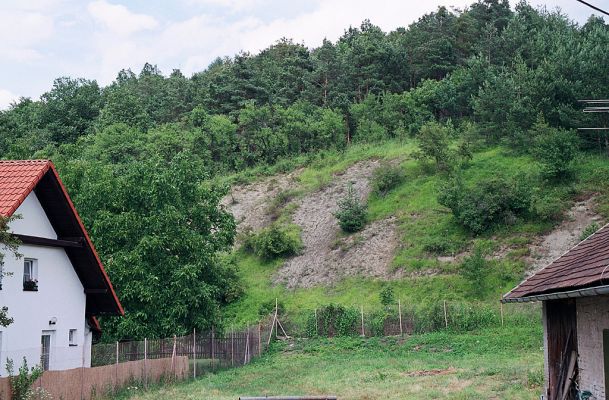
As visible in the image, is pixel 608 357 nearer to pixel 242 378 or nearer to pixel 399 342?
pixel 242 378

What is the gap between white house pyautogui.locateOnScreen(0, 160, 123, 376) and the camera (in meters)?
21.7

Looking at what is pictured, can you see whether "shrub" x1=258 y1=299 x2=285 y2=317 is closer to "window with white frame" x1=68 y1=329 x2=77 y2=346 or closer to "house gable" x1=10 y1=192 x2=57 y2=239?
"window with white frame" x1=68 y1=329 x2=77 y2=346

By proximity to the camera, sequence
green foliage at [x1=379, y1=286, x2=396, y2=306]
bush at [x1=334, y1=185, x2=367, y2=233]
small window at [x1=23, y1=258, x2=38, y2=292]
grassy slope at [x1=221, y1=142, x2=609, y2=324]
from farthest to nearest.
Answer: bush at [x1=334, y1=185, x2=367, y2=233] < grassy slope at [x1=221, y1=142, x2=609, y2=324] < green foliage at [x1=379, y1=286, x2=396, y2=306] < small window at [x1=23, y1=258, x2=38, y2=292]

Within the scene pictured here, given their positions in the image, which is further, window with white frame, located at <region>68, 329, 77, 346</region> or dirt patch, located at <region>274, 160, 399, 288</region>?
dirt patch, located at <region>274, 160, 399, 288</region>

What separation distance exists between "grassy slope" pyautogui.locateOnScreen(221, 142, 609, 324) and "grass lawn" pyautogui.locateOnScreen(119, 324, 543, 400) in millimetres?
6170

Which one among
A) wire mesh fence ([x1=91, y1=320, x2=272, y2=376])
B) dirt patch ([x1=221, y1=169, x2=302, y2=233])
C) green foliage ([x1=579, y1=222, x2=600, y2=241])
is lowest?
wire mesh fence ([x1=91, y1=320, x2=272, y2=376])

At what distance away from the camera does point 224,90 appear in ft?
256

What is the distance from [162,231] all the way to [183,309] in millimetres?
3737

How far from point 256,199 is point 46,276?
38.6m

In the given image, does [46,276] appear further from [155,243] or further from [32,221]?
[155,243]

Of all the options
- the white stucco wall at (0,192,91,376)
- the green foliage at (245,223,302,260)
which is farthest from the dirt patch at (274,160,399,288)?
the white stucco wall at (0,192,91,376)

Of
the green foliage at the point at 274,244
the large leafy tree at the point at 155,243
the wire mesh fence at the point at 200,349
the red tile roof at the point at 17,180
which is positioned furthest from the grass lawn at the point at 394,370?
the green foliage at the point at 274,244

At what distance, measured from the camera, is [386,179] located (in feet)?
184

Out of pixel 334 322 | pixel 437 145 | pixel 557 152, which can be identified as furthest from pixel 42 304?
pixel 437 145
